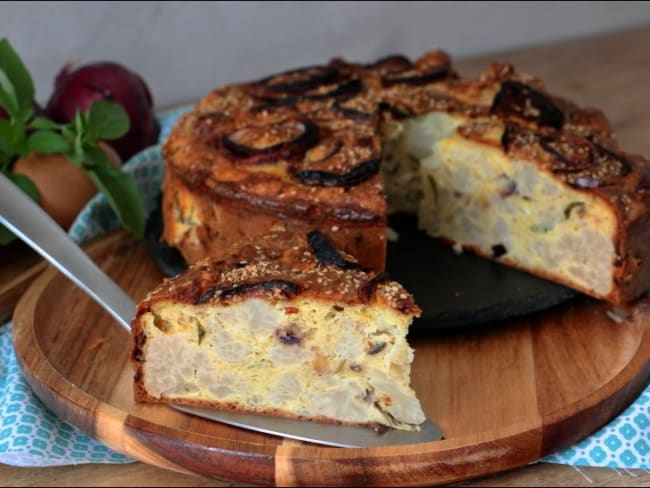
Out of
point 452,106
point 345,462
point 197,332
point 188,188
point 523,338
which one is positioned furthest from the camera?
point 452,106

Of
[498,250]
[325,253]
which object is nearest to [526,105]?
[498,250]

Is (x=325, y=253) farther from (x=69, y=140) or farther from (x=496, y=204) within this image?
(x=69, y=140)

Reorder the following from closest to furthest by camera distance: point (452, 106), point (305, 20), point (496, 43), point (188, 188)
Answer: point (188, 188) → point (452, 106) → point (305, 20) → point (496, 43)

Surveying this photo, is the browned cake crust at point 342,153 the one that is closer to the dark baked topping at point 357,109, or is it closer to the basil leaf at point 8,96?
the dark baked topping at point 357,109

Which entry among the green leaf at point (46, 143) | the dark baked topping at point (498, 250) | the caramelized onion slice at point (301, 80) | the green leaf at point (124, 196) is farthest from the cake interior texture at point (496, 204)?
the green leaf at point (46, 143)

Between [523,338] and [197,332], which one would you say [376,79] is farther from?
[197,332]

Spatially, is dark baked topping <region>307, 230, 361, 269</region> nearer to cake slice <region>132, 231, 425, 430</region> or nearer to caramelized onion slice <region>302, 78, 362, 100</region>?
cake slice <region>132, 231, 425, 430</region>

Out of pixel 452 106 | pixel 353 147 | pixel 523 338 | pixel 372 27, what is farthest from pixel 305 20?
pixel 523 338

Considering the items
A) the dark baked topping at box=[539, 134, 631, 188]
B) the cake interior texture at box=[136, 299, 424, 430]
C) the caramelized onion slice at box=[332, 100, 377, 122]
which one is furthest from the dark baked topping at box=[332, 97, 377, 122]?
the cake interior texture at box=[136, 299, 424, 430]
